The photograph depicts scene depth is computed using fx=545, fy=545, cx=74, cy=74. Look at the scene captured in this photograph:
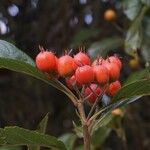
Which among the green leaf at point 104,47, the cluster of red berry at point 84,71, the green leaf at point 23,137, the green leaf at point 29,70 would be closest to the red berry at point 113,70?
the cluster of red berry at point 84,71

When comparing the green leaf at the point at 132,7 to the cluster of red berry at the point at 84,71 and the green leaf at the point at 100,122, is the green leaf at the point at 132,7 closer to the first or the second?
the green leaf at the point at 100,122

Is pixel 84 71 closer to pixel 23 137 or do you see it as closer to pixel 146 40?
pixel 23 137

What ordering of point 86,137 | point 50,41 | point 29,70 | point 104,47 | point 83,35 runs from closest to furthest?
point 86,137
point 29,70
point 104,47
point 83,35
point 50,41

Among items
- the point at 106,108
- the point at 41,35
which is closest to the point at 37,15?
the point at 41,35

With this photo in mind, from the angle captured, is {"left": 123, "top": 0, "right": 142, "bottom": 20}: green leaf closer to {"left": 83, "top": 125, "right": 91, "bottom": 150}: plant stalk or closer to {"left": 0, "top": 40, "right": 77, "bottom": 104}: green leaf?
{"left": 0, "top": 40, "right": 77, "bottom": 104}: green leaf

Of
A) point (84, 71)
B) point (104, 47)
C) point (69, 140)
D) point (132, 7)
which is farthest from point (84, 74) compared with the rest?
point (104, 47)
